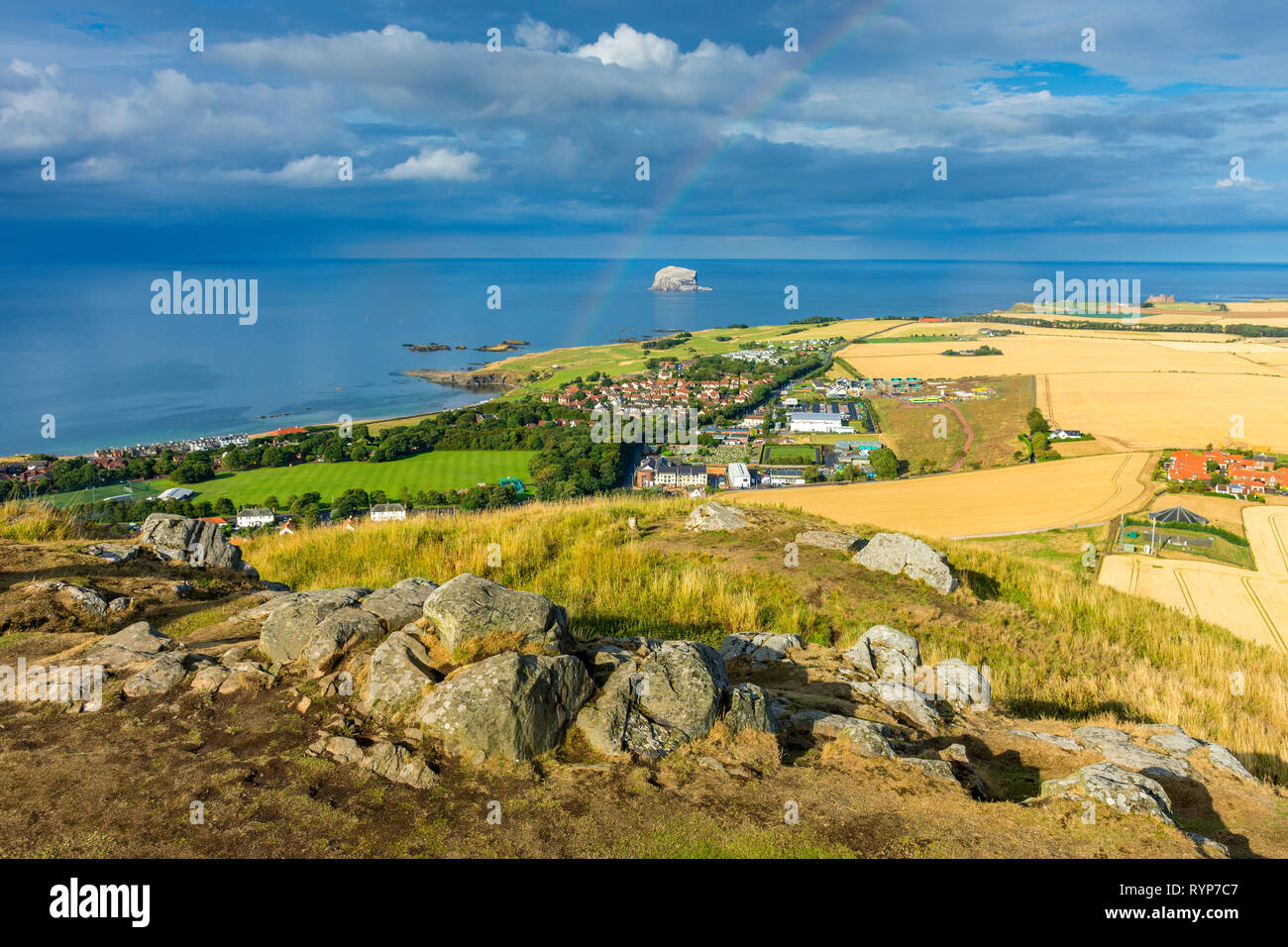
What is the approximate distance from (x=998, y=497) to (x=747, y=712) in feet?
105

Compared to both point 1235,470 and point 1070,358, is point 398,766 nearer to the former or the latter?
point 1235,470

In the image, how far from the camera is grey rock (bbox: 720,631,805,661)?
29.3 feet

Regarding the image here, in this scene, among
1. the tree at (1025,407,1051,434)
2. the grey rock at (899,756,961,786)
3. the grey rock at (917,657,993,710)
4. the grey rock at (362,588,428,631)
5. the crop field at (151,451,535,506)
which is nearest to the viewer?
the grey rock at (899,756,961,786)

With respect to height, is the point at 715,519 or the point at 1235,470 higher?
the point at 715,519

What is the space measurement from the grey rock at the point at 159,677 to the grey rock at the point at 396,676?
1705 millimetres

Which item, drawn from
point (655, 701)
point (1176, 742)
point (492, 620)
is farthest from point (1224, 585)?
point (492, 620)

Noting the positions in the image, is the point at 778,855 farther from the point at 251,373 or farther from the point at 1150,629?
the point at 251,373

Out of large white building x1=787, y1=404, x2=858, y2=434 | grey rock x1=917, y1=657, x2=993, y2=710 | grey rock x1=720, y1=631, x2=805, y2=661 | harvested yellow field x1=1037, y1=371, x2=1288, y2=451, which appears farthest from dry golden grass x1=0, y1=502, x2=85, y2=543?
harvested yellow field x1=1037, y1=371, x2=1288, y2=451

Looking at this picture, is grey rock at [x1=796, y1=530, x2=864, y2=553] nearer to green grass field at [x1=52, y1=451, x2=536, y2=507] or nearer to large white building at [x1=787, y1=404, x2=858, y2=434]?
green grass field at [x1=52, y1=451, x2=536, y2=507]

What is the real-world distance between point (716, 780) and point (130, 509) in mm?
Answer: 27897

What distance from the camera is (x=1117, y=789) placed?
201 inches

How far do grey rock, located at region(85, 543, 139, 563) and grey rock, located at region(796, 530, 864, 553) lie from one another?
11.1 m

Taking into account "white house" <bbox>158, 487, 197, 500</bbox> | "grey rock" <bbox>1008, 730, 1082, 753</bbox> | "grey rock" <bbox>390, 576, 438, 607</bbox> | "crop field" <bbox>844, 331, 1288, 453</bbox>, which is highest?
"crop field" <bbox>844, 331, 1288, 453</bbox>

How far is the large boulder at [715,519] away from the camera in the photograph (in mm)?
14156
